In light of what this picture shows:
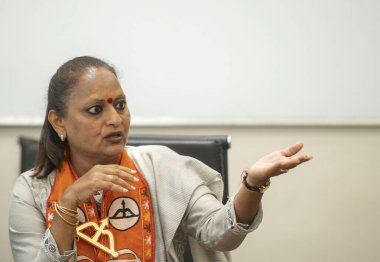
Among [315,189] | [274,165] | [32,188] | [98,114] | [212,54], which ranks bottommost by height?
[315,189]

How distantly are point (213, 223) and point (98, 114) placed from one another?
1.39 ft

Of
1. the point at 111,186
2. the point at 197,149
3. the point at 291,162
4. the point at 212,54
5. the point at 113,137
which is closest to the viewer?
the point at 291,162

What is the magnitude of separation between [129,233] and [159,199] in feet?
0.43

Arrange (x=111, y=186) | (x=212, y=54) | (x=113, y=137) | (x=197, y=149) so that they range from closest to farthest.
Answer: (x=111, y=186), (x=113, y=137), (x=197, y=149), (x=212, y=54)

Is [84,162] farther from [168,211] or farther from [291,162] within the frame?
[291,162]

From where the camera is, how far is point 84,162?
1.74 m

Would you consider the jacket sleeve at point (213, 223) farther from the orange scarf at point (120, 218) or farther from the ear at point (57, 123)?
the ear at point (57, 123)

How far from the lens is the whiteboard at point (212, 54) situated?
103 inches

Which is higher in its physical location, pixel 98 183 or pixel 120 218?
pixel 98 183

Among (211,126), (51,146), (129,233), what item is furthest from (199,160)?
(211,126)

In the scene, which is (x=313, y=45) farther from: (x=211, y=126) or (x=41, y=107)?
(x=41, y=107)

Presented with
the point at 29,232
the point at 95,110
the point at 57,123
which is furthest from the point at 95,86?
the point at 29,232

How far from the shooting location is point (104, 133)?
1.61 m

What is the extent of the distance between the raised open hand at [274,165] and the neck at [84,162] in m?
0.49
